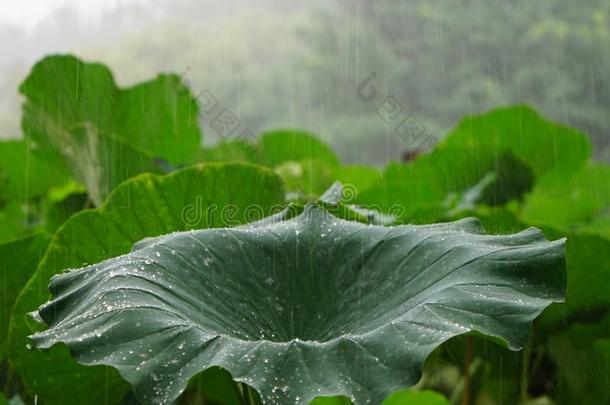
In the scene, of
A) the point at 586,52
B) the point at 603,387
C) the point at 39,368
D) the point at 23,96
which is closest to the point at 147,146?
the point at 23,96

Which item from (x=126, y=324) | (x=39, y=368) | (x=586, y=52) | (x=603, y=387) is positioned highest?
(x=586, y=52)

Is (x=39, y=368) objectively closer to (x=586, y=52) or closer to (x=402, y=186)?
(x=402, y=186)

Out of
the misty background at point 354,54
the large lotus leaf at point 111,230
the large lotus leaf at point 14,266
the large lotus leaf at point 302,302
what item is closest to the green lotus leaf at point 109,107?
the large lotus leaf at point 14,266

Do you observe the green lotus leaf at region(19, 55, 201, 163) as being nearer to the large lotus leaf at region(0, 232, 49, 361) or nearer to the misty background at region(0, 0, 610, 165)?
the large lotus leaf at region(0, 232, 49, 361)

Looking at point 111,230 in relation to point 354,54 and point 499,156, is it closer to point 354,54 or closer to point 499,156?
point 499,156

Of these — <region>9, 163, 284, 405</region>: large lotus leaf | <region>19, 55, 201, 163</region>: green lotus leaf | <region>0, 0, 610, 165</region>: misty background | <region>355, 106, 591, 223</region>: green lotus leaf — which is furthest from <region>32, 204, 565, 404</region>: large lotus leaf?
<region>0, 0, 610, 165</region>: misty background

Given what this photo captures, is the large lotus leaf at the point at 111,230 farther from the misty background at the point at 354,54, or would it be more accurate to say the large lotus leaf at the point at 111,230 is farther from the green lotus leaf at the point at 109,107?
the misty background at the point at 354,54
